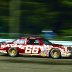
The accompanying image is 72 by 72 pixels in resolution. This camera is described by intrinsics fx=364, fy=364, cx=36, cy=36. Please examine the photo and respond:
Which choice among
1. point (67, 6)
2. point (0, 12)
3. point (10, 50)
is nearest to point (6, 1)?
point (0, 12)

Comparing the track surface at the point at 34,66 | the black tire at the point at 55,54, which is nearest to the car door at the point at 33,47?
the black tire at the point at 55,54

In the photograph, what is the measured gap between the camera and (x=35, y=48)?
19391mm

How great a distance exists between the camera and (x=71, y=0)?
32281 millimetres

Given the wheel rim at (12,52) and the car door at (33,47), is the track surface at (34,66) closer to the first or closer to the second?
the car door at (33,47)

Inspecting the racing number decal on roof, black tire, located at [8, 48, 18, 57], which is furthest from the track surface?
black tire, located at [8, 48, 18, 57]

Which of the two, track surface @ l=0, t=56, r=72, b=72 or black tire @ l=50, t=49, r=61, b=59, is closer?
track surface @ l=0, t=56, r=72, b=72

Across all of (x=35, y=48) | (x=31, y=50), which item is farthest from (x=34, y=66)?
(x=31, y=50)

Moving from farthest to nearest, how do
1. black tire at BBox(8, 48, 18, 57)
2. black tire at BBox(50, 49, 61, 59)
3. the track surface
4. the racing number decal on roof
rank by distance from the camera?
1. black tire at BBox(8, 48, 18, 57)
2. the racing number decal on roof
3. black tire at BBox(50, 49, 61, 59)
4. the track surface

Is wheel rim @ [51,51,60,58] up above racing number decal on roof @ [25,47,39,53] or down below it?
below

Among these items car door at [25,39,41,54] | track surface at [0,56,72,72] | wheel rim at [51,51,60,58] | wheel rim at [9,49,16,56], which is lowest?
track surface at [0,56,72,72]

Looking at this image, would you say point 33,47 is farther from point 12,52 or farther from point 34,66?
point 34,66

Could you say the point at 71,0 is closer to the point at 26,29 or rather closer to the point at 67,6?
the point at 67,6

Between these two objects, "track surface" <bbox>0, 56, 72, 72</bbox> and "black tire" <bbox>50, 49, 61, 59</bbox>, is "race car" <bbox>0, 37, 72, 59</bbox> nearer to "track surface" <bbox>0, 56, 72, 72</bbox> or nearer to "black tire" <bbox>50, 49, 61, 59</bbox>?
"black tire" <bbox>50, 49, 61, 59</bbox>

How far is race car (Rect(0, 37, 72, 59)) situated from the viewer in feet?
61.4
